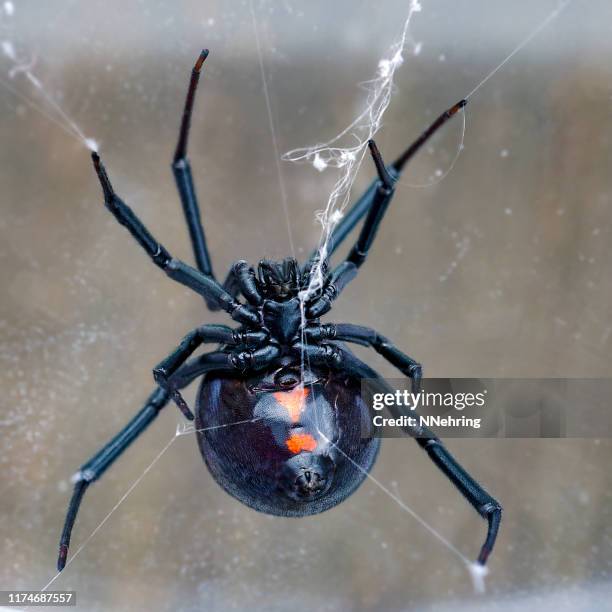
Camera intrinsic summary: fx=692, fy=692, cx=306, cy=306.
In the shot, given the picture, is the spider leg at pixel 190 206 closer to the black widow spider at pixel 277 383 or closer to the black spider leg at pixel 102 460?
the black widow spider at pixel 277 383

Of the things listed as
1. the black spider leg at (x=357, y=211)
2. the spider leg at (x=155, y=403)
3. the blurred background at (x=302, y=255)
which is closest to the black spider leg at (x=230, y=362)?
the spider leg at (x=155, y=403)

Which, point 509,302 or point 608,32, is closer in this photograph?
point 608,32

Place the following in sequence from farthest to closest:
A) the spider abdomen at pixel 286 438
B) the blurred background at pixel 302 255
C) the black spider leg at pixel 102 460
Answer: the blurred background at pixel 302 255 < the black spider leg at pixel 102 460 < the spider abdomen at pixel 286 438

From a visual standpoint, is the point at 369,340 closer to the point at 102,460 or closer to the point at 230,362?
the point at 230,362

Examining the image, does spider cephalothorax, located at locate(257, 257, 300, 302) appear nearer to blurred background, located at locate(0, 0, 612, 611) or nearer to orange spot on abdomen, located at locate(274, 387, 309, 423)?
orange spot on abdomen, located at locate(274, 387, 309, 423)

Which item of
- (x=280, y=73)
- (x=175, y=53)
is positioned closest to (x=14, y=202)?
(x=175, y=53)

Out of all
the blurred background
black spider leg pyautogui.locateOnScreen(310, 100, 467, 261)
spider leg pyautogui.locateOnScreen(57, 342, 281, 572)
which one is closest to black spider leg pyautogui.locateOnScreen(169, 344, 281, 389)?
spider leg pyautogui.locateOnScreen(57, 342, 281, 572)

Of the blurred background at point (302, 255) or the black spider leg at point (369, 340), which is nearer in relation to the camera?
the black spider leg at point (369, 340)

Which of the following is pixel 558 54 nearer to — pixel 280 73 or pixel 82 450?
pixel 280 73
